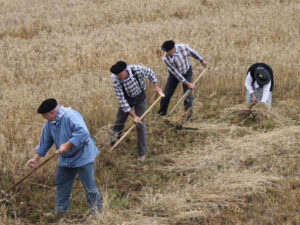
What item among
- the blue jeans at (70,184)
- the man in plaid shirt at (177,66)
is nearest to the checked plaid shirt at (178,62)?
the man in plaid shirt at (177,66)

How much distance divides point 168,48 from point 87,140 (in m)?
2.79

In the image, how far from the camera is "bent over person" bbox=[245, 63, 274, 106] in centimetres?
621

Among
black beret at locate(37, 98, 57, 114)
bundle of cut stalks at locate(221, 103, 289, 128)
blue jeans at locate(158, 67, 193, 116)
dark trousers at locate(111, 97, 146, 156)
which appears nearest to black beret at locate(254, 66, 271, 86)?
bundle of cut stalks at locate(221, 103, 289, 128)

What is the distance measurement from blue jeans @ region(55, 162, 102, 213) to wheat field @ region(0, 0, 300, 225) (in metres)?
0.18

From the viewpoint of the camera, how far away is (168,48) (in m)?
6.36

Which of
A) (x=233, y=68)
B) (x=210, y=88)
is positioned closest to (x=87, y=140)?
(x=210, y=88)

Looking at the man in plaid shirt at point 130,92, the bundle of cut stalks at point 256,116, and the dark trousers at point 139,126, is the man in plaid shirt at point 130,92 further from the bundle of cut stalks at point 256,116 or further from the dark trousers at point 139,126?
the bundle of cut stalks at point 256,116

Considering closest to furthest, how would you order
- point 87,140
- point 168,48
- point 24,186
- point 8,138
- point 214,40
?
point 87,140, point 24,186, point 8,138, point 168,48, point 214,40

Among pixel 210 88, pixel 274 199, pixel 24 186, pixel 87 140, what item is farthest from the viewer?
pixel 210 88

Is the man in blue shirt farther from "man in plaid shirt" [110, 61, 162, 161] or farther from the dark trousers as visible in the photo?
the dark trousers

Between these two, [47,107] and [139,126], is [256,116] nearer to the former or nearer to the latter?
[139,126]

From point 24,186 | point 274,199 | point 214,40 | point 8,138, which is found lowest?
point 274,199

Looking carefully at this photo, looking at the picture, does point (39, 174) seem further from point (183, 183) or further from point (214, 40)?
→ point (214, 40)

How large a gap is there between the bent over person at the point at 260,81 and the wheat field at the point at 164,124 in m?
0.40
